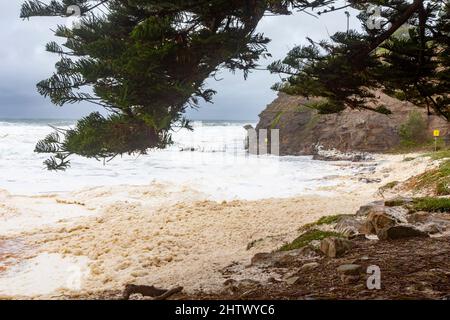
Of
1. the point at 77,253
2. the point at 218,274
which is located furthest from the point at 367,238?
the point at 77,253

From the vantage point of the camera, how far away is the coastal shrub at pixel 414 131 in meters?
25.3

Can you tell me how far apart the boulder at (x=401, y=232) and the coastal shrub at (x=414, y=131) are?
2274cm

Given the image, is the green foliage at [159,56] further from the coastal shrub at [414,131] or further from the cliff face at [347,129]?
the coastal shrub at [414,131]

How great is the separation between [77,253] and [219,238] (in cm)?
230

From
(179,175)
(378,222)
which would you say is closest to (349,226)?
(378,222)

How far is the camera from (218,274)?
4402 mm

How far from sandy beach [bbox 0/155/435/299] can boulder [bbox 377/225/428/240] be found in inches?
61.5

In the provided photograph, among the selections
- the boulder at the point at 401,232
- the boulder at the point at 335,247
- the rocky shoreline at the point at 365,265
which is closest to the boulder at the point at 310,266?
the rocky shoreline at the point at 365,265

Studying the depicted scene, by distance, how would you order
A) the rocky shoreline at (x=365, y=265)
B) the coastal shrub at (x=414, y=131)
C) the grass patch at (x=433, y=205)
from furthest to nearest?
1. the coastal shrub at (x=414, y=131)
2. the grass patch at (x=433, y=205)
3. the rocky shoreline at (x=365, y=265)

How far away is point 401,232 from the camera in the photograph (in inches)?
170

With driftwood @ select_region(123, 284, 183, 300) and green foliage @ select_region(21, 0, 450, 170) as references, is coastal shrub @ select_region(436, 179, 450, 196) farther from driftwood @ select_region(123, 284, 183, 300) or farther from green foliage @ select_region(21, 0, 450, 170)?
driftwood @ select_region(123, 284, 183, 300)

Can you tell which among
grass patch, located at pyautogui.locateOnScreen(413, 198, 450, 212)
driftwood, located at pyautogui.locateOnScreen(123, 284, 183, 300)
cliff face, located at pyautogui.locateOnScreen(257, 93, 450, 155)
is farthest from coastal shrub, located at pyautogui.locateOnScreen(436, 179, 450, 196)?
cliff face, located at pyautogui.locateOnScreen(257, 93, 450, 155)

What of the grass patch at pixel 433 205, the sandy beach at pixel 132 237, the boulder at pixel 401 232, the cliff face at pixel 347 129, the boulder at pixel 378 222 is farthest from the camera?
the cliff face at pixel 347 129

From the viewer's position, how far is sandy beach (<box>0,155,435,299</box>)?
17.0 ft
